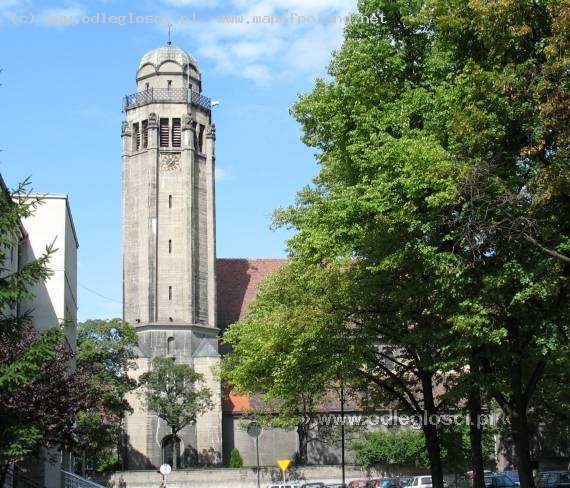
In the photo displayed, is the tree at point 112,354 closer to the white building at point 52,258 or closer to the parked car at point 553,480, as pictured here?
the white building at point 52,258

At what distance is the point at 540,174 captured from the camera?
1673 cm

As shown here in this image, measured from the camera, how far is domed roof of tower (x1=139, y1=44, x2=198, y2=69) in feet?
237

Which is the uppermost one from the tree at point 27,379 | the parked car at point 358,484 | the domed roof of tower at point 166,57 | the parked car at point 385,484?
the domed roof of tower at point 166,57

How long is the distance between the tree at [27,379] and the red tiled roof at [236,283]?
179ft

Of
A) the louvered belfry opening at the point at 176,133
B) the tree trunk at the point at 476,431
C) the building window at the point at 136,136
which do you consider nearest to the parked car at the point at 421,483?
the tree trunk at the point at 476,431

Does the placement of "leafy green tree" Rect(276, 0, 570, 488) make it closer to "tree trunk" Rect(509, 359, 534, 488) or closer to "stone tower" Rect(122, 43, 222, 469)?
"tree trunk" Rect(509, 359, 534, 488)

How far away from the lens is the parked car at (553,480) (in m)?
37.4

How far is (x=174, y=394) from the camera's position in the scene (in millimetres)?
59156

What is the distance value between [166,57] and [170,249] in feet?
54.0

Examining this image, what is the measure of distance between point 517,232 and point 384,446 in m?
44.4

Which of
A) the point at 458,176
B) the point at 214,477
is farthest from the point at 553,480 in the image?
the point at 458,176

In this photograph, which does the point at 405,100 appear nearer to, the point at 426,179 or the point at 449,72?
the point at 449,72

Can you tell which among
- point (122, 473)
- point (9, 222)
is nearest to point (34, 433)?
A: point (9, 222)

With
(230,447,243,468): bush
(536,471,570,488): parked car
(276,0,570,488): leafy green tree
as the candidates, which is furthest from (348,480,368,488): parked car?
(276,0,570,488): leafy green tree
